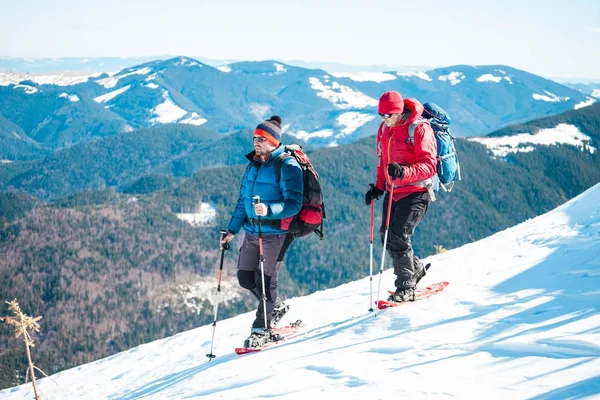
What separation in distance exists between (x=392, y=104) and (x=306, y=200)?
78.2 inches

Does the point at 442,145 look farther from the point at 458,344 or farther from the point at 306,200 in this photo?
the point at 458,344

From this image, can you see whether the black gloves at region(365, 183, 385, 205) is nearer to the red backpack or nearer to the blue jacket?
the red backpack

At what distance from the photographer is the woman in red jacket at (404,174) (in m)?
8.38

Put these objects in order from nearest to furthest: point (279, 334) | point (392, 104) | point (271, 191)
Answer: point (392, 104) → point (271, 191) → point (279, 334)

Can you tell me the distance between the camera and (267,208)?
328 inches

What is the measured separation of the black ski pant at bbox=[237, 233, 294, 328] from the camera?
8898 millimetres

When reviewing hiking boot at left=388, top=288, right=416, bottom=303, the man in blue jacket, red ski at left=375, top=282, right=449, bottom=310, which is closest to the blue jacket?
the man in blue jacket

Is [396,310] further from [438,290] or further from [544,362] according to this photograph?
[544,362]

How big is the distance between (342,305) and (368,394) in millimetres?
6760

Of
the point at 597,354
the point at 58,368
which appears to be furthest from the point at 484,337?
the point at 58,368

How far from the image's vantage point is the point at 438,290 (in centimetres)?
988

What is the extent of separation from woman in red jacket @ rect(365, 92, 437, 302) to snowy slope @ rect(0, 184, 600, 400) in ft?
2.27

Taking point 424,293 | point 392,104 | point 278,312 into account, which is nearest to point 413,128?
point 392,104

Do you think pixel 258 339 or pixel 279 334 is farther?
pixel 279 334
